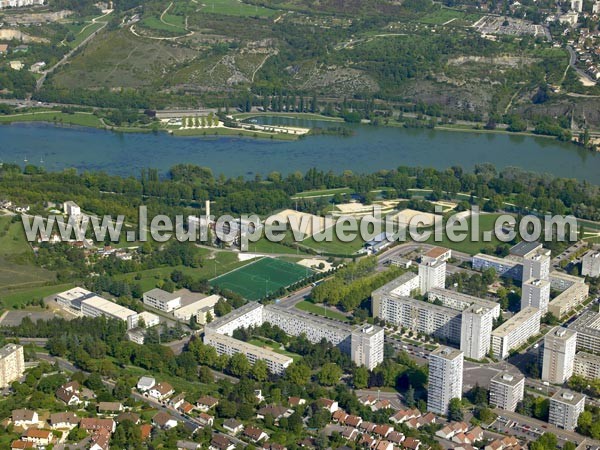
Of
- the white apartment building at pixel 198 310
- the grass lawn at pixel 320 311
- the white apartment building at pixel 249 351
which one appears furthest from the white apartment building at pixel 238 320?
the grass lawn at pixel 320 311

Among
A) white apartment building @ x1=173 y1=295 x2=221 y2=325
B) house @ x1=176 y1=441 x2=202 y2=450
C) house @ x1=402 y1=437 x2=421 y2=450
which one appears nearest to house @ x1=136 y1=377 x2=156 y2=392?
house @ x1=176 y1=441 x2=202 y2=450

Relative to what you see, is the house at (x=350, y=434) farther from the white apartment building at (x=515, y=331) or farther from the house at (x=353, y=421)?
the white apartment building at (x=515, y=331)

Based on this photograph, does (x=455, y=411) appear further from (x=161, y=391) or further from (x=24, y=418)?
(x=24, y=418)

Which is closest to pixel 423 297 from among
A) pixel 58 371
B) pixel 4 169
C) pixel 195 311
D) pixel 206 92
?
pixel 195 311

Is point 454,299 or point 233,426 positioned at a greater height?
point 454,299

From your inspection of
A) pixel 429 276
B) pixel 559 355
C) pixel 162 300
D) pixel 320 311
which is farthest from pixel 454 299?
pixel 162 300

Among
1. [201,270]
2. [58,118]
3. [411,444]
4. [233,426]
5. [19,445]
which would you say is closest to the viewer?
[19,445]

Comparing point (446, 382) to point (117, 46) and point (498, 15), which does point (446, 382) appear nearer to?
point (117, 46)
